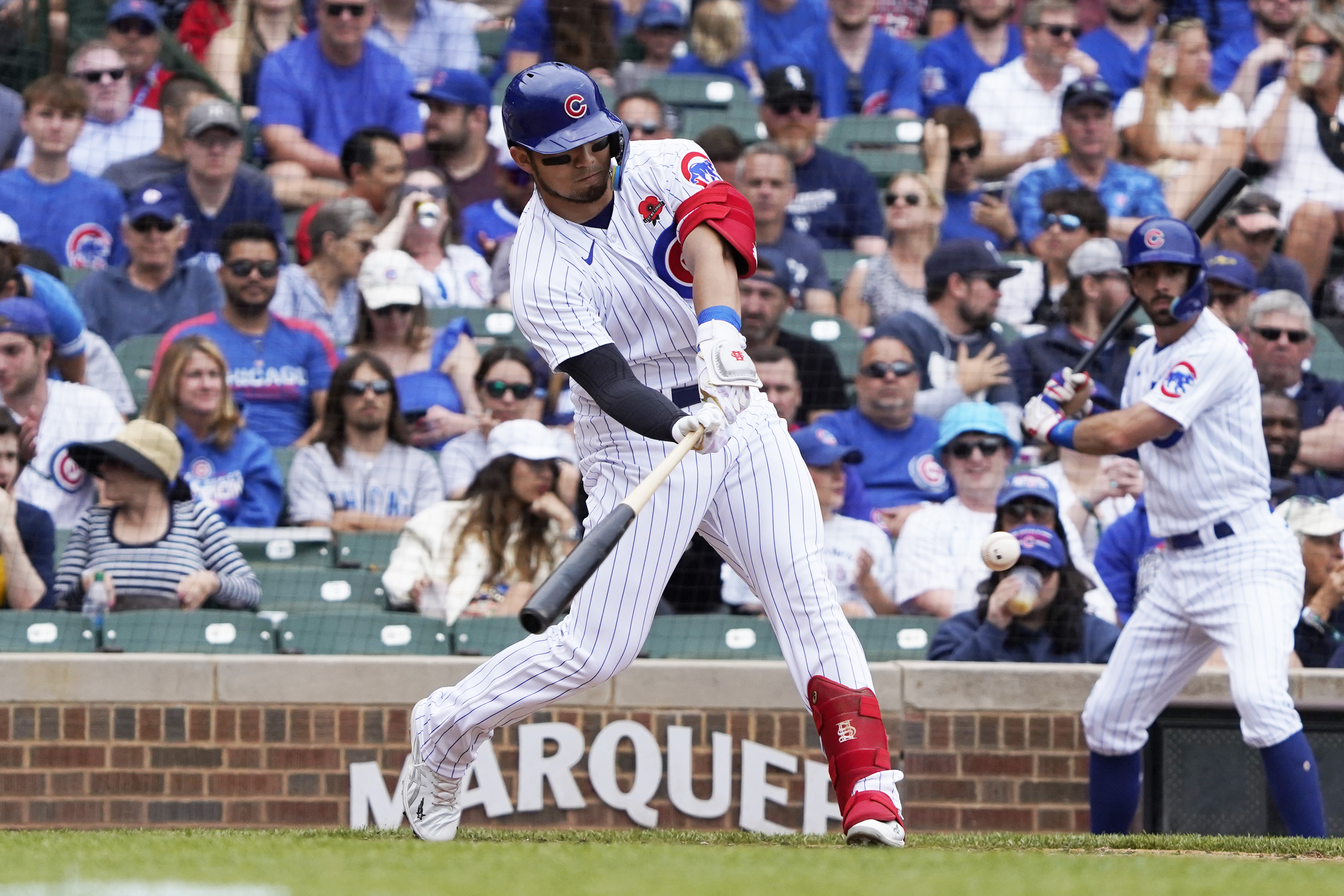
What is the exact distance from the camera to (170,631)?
606 centimetres

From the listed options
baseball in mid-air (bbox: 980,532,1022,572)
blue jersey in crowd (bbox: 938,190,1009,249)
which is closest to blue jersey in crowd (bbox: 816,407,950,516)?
blue jersey in crowd (bbox: 938,190,1009,249)

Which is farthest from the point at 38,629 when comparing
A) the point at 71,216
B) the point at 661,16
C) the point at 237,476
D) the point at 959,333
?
the point at 661,16

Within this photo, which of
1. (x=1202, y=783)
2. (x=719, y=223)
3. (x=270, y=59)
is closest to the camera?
(x=719, y=223)

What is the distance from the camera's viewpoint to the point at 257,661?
5.89 m

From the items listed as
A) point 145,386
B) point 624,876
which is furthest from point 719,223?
point 145,386

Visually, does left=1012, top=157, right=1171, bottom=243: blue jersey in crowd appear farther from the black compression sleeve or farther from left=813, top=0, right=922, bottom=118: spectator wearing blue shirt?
the black compression sleeve

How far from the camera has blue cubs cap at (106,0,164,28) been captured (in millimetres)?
8492

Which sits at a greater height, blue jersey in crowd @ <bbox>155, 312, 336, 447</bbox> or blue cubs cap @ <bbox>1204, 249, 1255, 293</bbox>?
blue cubs cap @ <bbox>1204, 249, 1255, 293</bbox>

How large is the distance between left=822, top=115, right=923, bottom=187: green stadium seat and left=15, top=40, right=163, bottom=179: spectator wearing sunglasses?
10.5 ft

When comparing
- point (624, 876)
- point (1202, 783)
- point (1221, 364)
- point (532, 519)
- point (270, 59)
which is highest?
point (270, 59)

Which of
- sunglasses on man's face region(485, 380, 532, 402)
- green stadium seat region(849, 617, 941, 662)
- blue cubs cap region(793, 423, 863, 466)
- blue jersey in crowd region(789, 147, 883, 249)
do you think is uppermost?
blue jersey in crowd region(789, 147, 883, 249)

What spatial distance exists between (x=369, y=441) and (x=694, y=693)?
1.67m

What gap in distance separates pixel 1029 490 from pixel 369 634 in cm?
232

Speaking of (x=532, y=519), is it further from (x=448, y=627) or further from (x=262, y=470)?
(x=262, y=470)
